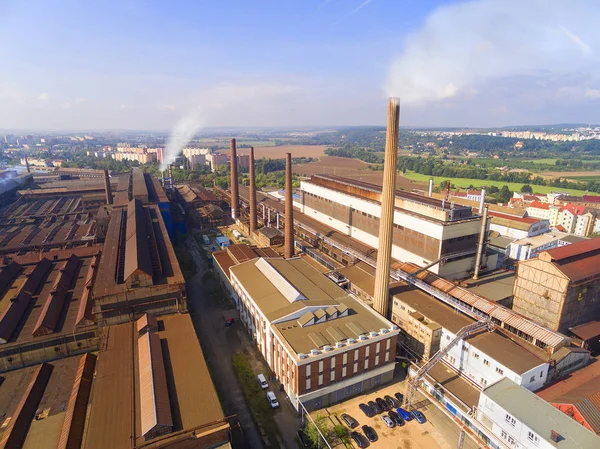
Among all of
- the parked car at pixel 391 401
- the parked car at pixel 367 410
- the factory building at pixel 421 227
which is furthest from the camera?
the factory building at pixel 421 227

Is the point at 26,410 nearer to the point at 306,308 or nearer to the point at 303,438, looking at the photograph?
the point at 303,438

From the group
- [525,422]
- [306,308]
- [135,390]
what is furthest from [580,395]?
[135,390]

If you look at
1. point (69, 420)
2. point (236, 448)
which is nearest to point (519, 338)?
point (236, 448)

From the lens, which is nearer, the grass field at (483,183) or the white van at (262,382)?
the white van at (262,382)

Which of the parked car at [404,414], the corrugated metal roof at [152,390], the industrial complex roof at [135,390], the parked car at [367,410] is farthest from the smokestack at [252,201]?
the parked car at [404,414]

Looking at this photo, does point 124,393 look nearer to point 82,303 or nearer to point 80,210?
point 82,303

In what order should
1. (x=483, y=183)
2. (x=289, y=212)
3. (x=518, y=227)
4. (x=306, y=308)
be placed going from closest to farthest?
1. (x=306, y=308)
2. (x=289, y=212)
3. (x=518, y=227)
4. (x=483, y=183)

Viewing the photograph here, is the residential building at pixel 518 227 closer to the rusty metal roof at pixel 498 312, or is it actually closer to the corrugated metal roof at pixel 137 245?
the rusty metal roof at pixel 498 312
